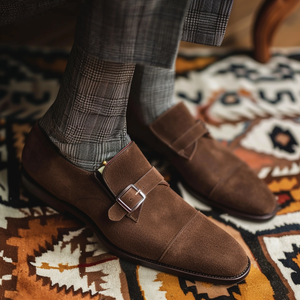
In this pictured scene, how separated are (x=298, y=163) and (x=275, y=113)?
197 mm

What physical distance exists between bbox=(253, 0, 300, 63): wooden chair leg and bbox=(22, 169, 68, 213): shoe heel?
34.6 inches

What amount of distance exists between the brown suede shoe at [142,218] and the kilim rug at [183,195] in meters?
0.04

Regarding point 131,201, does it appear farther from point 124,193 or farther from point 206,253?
point 206,253

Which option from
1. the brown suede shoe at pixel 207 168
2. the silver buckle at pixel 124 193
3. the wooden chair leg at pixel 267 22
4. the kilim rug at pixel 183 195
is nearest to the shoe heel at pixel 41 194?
the kilim rug at pixel 183 195

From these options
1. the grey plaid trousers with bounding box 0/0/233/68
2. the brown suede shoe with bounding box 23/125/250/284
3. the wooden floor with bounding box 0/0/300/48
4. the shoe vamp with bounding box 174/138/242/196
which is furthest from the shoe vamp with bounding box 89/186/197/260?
the wooden floor with bounding box 0/0/300/48

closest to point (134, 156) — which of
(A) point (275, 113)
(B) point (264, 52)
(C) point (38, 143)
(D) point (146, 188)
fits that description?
(D) point (146, 188)

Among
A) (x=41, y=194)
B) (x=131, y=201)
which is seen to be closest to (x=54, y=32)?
(x=41, y=194)

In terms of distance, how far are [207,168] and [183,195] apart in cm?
8

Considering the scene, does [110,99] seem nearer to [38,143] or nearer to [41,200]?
[38,143]

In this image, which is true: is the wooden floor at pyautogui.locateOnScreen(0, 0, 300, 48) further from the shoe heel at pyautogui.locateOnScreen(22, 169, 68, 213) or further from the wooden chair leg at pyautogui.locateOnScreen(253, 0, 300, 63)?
the shoe heel at pyautogui.locateOnScreen(22, 169, 68, 213)

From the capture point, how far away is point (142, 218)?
48cm

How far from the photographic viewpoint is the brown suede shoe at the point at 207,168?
60 centimetres

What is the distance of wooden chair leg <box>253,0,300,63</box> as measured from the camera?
967 millimetres

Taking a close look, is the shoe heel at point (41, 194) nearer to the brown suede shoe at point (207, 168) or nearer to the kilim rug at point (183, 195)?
the kilim rug at point (183, 195)
